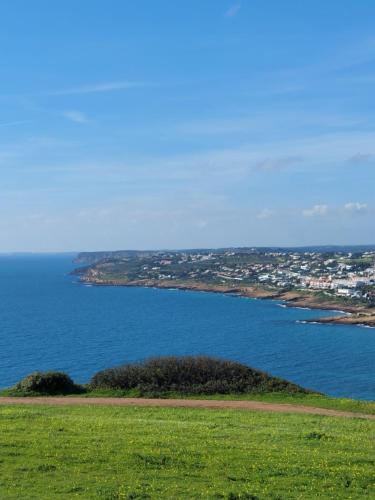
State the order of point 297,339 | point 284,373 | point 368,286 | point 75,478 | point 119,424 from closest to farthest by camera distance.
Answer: point 75,478, point 119,424, point 284,373, point 297,339, point 368,286

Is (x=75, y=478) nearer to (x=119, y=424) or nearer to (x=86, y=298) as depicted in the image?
(x=119, y=424)

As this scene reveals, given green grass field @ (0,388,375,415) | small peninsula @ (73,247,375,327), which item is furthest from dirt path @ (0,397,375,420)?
small peninsula @ (73,247,375,327)

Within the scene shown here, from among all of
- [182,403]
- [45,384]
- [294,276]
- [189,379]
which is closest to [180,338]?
[189,379]

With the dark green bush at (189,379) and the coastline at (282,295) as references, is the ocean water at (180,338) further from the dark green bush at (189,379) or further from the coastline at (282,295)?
the dark green bush at (189,379)

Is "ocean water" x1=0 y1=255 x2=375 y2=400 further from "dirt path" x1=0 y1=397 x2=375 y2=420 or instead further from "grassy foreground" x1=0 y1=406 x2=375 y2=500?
"grassy foreground" x1=0 y1=406 x2=375 y2=500

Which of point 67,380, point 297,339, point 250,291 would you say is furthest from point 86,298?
point 67,380

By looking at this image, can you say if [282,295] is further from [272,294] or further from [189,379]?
[189,379]
